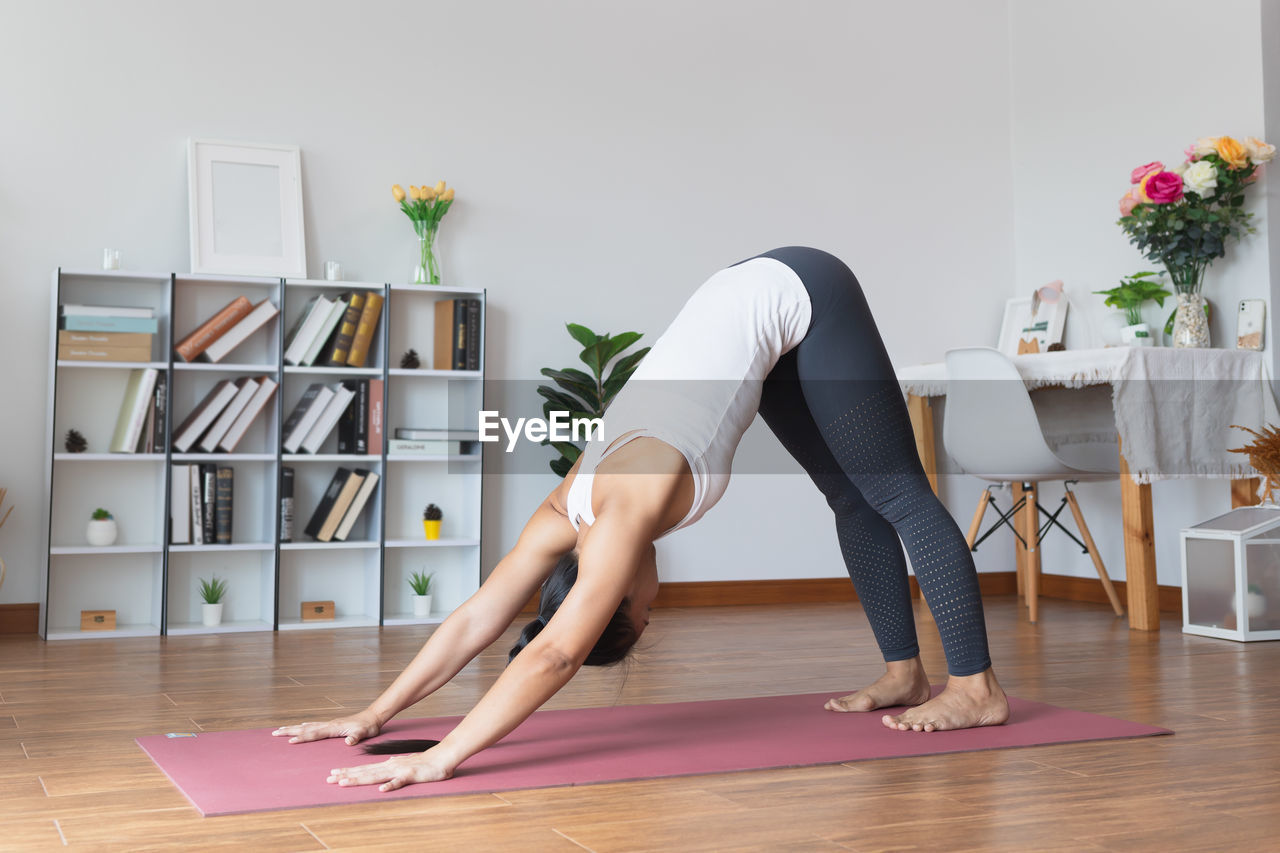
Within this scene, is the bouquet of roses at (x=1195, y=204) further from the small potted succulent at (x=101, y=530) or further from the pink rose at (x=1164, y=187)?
the small potted succulent at (x=101, y=530)

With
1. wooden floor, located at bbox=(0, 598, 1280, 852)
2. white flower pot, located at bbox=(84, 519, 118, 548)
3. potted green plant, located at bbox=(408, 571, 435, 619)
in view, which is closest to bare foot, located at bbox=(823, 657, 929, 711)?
wooden floor, located at bbox=(0, 598, 1280, 852)

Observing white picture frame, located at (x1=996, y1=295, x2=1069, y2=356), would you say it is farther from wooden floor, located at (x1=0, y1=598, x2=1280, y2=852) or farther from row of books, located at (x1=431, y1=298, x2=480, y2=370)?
row of books, located at (x1=431, y1=298, x2=480, y2=370)

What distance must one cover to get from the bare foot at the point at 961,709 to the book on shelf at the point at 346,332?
2.55 m

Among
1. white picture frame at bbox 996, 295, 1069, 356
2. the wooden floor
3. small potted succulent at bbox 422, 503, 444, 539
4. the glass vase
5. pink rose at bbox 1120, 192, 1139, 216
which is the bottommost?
the wooden floor

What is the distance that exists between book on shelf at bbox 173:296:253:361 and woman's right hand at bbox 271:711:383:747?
2223 mm

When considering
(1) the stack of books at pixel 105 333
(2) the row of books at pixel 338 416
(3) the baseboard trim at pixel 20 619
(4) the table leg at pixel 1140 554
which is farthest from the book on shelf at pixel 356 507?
(4) the table leg at pixel 1140 554

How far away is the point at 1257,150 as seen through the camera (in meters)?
3.91

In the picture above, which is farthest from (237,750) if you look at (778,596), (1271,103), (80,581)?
(1271,103)

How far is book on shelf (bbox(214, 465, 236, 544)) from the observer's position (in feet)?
13.0

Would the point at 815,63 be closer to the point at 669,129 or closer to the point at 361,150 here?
the point at 669,129

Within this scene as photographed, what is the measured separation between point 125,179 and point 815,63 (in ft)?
9.04

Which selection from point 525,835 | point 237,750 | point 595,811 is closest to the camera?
point 525,835

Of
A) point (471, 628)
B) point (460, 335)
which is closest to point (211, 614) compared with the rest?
point (460, 335)

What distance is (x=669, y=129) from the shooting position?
4.80 metres
